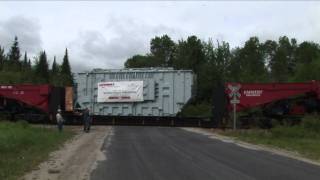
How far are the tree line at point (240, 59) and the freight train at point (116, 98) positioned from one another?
3089 centimetres

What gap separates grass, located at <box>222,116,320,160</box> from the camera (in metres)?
25.1

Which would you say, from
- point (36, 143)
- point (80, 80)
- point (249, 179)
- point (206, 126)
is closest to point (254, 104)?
point (206, 126)

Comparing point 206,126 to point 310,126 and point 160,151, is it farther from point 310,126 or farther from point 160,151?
point 160,151

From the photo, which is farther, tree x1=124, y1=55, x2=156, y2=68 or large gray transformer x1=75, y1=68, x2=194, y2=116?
tree x1=124, y1=55, x2=156, y2=68

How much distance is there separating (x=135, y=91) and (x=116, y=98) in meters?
1.61

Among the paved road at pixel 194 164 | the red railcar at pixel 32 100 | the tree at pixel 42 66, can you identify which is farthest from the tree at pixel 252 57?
the paved road at pixel 194 164

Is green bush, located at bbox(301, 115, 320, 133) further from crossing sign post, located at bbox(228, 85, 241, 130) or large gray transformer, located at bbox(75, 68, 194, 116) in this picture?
large gray transformer, located at bbox(75, 68, 194, 116)

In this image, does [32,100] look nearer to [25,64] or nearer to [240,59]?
[240,59]

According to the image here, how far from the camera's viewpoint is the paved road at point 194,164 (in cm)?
1477

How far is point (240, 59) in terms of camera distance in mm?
109375

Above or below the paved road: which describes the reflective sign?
above

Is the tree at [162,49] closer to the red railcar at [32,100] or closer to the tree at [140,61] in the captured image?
the tree at [140,61]

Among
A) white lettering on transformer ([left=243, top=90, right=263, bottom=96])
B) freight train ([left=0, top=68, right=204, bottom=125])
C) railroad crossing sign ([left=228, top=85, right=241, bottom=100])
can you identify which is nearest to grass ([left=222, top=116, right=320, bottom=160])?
railroad crossing sign ([left=228, top=85, right=241, bottom=100])

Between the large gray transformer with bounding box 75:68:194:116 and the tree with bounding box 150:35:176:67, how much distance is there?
69709mm
